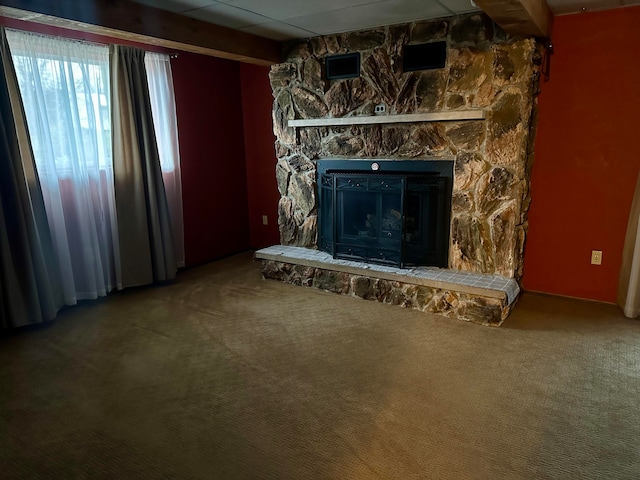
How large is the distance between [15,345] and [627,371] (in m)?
3.76

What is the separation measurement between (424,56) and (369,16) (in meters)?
0.53

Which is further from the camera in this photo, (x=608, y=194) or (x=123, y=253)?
(x=123, y=253)

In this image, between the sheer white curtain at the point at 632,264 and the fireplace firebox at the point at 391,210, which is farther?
the fireplace firebox at the point at 391,210

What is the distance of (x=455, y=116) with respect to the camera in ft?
10.8

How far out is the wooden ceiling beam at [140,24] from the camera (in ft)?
8.13

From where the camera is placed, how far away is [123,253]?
12.3 feet

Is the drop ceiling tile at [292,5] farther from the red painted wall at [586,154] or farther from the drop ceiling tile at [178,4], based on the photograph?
the red painted wall at [586,154]

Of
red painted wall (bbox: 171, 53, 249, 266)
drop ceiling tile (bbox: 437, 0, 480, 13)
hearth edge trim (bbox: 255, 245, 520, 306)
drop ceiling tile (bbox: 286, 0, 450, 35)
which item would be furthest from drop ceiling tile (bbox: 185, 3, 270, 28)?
hearth edge trim (bbox: 255, 245, 520, 306)

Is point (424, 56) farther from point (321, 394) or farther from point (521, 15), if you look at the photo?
point (321, 394)

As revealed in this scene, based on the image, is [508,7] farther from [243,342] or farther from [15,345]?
[15,345]

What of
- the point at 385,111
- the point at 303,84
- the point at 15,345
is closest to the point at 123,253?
the point at 15,345

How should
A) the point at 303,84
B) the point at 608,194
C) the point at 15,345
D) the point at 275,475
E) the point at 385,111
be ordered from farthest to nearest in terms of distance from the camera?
the point at 303,84 < the point at 385,111 < the point at 608,194 < the point at 15,345 < the point at 275,475

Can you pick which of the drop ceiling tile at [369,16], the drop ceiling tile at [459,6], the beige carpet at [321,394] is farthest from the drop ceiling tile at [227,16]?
the beige carpet at [321,394]

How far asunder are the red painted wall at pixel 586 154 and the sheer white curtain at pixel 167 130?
318 cm
